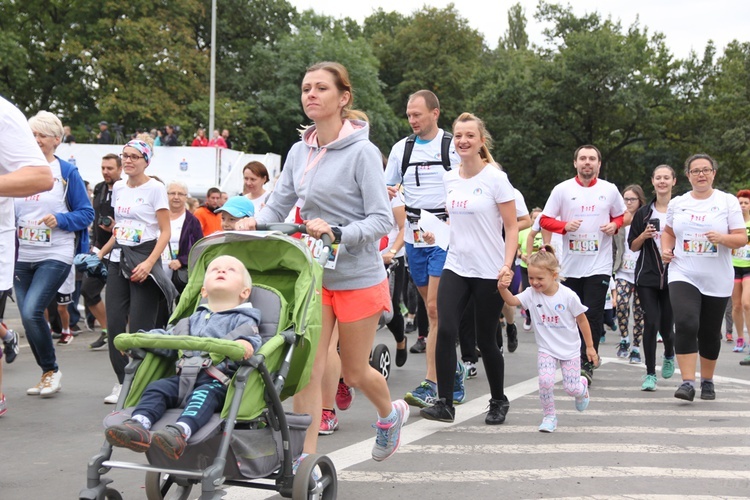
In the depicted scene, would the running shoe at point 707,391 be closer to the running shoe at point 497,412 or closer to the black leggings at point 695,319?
the black leggings at point 695,319

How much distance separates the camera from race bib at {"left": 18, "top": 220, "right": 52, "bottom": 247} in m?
7.91

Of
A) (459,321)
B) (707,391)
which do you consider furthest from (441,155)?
(707,391)

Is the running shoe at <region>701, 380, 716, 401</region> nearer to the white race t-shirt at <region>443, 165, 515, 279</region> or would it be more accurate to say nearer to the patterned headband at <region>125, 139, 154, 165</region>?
the white race t-shirt at <region>443, 165, 515, 279</region>

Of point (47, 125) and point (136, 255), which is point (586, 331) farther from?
point (47, 125)

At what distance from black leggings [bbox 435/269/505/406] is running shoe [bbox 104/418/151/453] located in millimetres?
3308

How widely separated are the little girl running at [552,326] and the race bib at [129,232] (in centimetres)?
→ 288

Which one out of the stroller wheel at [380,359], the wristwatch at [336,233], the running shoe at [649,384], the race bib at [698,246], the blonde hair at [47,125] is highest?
the blonde hair at [47,125]

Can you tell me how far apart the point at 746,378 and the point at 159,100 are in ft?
115

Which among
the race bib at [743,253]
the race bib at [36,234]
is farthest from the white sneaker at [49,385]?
the race bib at [743,253]

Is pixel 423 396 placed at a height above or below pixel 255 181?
below

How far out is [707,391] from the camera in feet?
28.5

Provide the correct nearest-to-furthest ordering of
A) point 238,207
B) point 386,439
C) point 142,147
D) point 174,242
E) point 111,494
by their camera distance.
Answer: point 111,494
point 386,439
point 238,207
point 142,147
point 174,242

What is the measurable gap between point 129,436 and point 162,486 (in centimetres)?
91

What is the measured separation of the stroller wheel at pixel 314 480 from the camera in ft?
14.5
